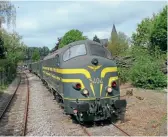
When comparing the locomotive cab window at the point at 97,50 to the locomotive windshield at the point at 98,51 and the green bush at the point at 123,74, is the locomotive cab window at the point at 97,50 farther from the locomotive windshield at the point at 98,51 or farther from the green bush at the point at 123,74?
the green bush at the point at 123,74

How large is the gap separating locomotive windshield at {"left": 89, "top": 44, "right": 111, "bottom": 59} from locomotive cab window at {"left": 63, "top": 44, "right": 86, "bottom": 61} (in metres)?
0.32

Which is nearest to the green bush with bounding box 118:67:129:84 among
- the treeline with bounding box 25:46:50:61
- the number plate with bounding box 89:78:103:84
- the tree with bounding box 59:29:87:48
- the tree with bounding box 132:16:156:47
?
the number plate with bounding box 89:78:103:84

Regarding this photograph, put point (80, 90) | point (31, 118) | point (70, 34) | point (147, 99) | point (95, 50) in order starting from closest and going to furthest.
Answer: point (80, 90) → point (95, 50) → point (31, 118) → point (147, 99) → point (70, 34)

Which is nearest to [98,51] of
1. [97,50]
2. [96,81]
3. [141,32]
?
[97,50]

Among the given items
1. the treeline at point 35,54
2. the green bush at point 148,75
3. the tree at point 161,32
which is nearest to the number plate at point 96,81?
the green bush at point 148,75

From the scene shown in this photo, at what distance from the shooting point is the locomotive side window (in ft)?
37.3

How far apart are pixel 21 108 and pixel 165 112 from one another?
7694 mm

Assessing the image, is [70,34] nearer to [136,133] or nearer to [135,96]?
[135,96]

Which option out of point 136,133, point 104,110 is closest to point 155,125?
point 136,133

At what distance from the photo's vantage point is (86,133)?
31.5ft

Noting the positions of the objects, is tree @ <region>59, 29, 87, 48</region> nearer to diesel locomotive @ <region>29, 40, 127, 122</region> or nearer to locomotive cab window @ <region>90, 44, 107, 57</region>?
locomotive cab window @ <region>90, 44, 107, 57</region>

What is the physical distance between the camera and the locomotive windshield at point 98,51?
37.4ft

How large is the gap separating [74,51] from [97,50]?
0.92 meters

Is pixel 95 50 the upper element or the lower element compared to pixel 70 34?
lower
